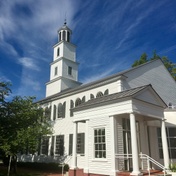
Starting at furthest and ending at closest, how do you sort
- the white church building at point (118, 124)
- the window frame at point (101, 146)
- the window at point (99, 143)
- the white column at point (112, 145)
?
the window at point (99, 143) → the window frame at point (101, 146) → the white church building at point (118, 124) → the white column at point (112, 145)

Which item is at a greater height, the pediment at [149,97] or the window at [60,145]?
the pediment at [149,97]

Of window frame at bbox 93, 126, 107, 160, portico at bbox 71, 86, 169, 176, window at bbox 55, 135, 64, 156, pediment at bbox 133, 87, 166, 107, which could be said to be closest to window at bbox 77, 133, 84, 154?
window at bbox 55, 135, 64, 156

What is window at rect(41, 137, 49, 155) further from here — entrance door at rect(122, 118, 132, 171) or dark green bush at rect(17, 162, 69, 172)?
entrance door at rect(122, 118, 132, 171)

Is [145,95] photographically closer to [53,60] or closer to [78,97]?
[78,97]

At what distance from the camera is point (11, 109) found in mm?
17781

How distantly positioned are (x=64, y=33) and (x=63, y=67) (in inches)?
229

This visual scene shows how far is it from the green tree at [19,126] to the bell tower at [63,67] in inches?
362

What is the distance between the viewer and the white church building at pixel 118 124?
38.1ft

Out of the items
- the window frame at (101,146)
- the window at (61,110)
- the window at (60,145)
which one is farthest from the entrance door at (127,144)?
the window at (61,110)

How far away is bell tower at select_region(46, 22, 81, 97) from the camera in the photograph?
28.3 meters

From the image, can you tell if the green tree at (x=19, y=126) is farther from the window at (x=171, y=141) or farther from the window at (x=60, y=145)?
the window at (x=171, y=141)

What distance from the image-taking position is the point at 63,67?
28656 mm

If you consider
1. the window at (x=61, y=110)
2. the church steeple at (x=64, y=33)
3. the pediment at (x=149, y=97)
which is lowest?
the pediment at (x=149, y=97)

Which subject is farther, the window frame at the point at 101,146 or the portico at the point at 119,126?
the window frame at the point at 101,146
